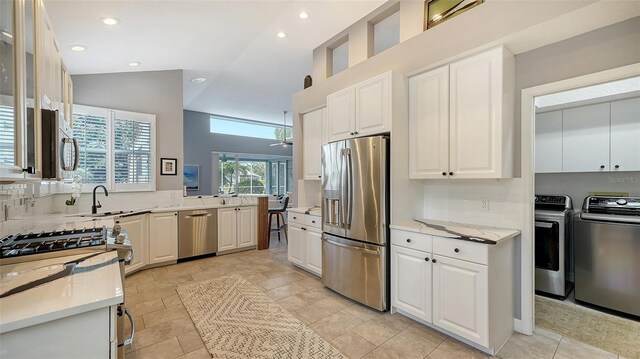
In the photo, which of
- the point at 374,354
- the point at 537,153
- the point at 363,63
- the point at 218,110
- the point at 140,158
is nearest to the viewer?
the point at 374,354

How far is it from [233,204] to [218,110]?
3.95 meters

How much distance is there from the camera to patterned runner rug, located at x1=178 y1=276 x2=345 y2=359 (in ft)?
7.09

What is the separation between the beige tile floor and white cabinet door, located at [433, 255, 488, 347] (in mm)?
160

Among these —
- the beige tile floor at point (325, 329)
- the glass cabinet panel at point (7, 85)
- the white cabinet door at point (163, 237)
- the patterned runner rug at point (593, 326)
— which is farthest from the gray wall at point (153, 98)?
the patterned runner rug at point (593, 326)

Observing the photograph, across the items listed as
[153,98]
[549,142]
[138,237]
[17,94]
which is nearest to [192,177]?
[153,98]

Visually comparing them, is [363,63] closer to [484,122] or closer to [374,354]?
Result: [484,122]

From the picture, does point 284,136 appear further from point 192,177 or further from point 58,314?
point 58,314

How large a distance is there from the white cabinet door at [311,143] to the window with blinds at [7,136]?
124 inches

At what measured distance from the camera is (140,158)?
14.5ft

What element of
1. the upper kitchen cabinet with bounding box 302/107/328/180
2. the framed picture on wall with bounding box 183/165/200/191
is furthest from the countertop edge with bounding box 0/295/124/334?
the framed picture on wall with bounding box 183/165/200/191

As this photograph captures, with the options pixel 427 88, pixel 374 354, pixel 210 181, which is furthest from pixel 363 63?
pixel 210 181

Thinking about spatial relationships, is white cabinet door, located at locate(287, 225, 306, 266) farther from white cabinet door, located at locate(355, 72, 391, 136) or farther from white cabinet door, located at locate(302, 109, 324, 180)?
white cabinet door, located at locate(355, 72, 391, 136)

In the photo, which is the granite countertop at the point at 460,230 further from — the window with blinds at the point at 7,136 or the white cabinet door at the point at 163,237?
the white cabinet door at the point at 163,237

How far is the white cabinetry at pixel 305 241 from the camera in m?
3.69
